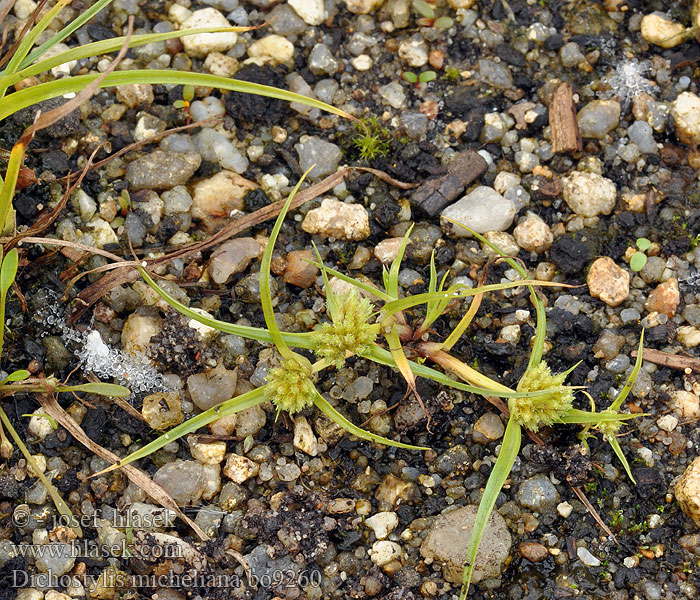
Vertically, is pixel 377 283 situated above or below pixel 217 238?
below

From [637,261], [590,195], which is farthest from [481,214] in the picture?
[637,261]

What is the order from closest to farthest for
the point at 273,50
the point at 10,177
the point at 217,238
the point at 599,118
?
the point at 10,177, the point at 217,238, the point at 599,118, the point at 273,50

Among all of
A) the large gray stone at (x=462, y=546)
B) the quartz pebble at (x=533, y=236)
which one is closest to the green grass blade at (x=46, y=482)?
the large gray stone at (x=462, y=546)

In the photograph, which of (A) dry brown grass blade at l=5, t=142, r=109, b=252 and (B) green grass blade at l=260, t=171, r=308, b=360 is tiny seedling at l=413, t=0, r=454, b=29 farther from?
(A) dry brown grass blade at l=5, t=142, r=109, b=252

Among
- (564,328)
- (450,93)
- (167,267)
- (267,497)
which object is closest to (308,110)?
(450,93)

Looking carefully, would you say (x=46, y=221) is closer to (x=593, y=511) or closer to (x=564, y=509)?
(x=564, y=509)

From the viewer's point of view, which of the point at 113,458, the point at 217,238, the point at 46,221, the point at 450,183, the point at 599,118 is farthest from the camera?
the point at 599,118
